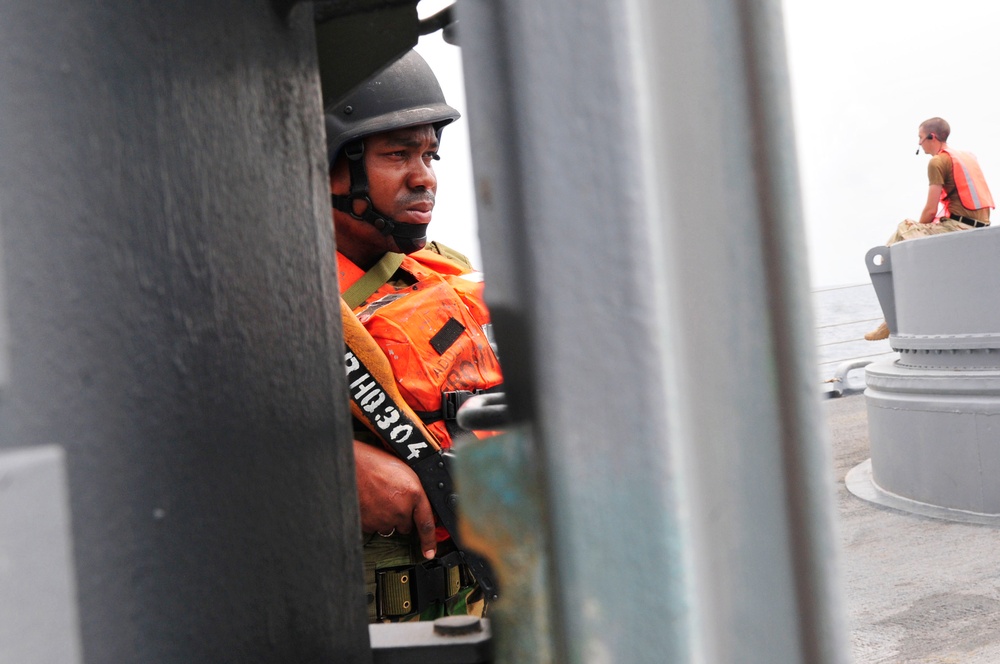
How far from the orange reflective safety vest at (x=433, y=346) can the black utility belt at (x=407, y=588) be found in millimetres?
325

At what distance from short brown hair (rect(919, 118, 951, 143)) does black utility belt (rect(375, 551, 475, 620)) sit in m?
6.97

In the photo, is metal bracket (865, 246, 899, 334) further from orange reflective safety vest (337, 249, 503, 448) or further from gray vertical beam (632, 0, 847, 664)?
gray vertical beam (632, 0, 847, 664)

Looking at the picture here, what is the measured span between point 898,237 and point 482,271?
784 centimetres

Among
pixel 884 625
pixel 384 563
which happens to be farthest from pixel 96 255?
pixel 884 625

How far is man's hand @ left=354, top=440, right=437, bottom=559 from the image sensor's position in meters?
2.18

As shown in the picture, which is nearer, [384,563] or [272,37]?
[272,37]

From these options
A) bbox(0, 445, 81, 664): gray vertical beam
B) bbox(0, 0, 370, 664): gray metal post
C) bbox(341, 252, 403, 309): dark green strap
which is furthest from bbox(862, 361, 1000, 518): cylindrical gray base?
bbox(0, 445, 81, 664): gray vertical beam

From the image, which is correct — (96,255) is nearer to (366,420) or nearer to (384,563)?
(366,420)

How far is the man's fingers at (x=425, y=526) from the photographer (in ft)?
7.26

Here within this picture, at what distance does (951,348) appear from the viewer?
4723 millimetres

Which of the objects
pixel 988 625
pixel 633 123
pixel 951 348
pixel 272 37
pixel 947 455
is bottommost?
pixel 988 625

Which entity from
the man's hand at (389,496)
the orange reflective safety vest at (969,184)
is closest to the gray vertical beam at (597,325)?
the man's hand at (389,496)

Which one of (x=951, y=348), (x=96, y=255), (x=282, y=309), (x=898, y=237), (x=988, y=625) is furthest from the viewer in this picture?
(x=898, y=237)

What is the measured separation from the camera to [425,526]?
2238 millimetres
